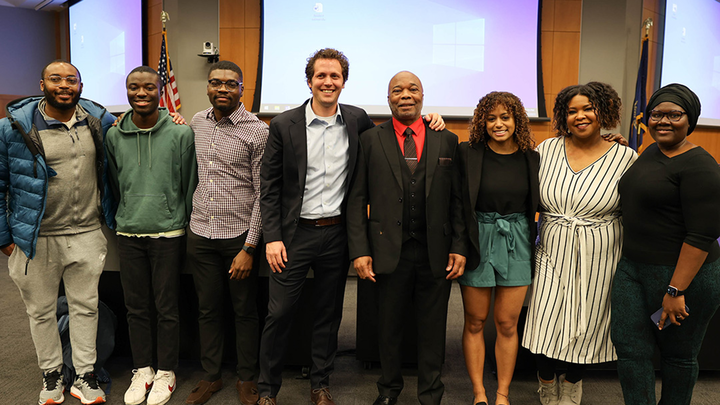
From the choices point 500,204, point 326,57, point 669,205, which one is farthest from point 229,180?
point 669,205

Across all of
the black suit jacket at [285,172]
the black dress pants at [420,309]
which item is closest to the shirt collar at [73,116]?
the black suit jacket at [285,172]

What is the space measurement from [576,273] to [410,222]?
860 millimetres

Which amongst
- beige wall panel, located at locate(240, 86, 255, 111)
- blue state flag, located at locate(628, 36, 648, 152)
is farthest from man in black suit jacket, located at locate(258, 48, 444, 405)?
blue state flag, located at locate(628, 36, 648, 152)

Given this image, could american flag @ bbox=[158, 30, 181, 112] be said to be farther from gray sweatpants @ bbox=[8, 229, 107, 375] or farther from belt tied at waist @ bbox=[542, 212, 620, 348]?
belt tied at waist @ bbox=[542, 212, 620, 348]

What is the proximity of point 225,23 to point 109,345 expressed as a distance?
4006mm

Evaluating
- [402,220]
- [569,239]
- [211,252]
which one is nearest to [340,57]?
[402,220]

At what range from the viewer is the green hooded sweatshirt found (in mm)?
2285

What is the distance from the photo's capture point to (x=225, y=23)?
206 inches

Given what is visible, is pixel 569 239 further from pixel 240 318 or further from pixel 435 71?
pixel 435 71

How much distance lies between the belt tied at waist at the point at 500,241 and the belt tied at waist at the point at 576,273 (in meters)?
0.24

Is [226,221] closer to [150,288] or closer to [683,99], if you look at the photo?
[150,288]

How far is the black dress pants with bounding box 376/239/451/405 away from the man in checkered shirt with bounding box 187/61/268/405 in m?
0.73

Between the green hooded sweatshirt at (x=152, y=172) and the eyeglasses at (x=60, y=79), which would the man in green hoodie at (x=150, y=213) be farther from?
the eyeglasses at (x=60, y=79)

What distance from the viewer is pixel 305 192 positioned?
2158 millimetres
